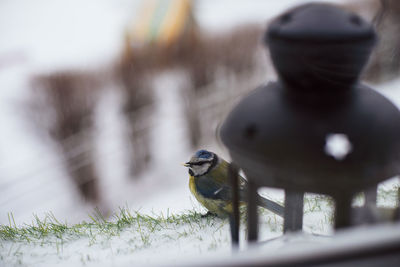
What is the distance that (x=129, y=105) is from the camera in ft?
25.1

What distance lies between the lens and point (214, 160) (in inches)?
118

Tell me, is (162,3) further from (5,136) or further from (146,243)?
(146,243)

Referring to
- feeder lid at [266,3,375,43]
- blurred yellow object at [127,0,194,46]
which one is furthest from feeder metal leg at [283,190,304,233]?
blurred yellow object at [127,0,194,46]

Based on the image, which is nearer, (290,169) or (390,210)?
(290,169)

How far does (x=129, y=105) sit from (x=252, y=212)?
5.95 m

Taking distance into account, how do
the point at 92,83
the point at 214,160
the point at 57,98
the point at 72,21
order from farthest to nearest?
the point at 72,21 < the point at 92,83 < the point at 57,98 < the point at 214,160

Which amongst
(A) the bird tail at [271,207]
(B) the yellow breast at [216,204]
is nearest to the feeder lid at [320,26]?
(A) the bird tail at [271,207]

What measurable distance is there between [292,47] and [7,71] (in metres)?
9.63

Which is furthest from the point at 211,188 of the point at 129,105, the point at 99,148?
the point at 99,148

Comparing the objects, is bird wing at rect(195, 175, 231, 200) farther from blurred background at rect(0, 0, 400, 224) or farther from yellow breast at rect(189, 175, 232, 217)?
blurred background at rect(0, 0, 400, 224)

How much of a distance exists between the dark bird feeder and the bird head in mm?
1308

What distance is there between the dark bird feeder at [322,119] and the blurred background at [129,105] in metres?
4.43

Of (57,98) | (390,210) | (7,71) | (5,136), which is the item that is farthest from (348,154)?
(7,71)

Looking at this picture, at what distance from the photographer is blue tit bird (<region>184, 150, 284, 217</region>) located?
2912 millimetres
